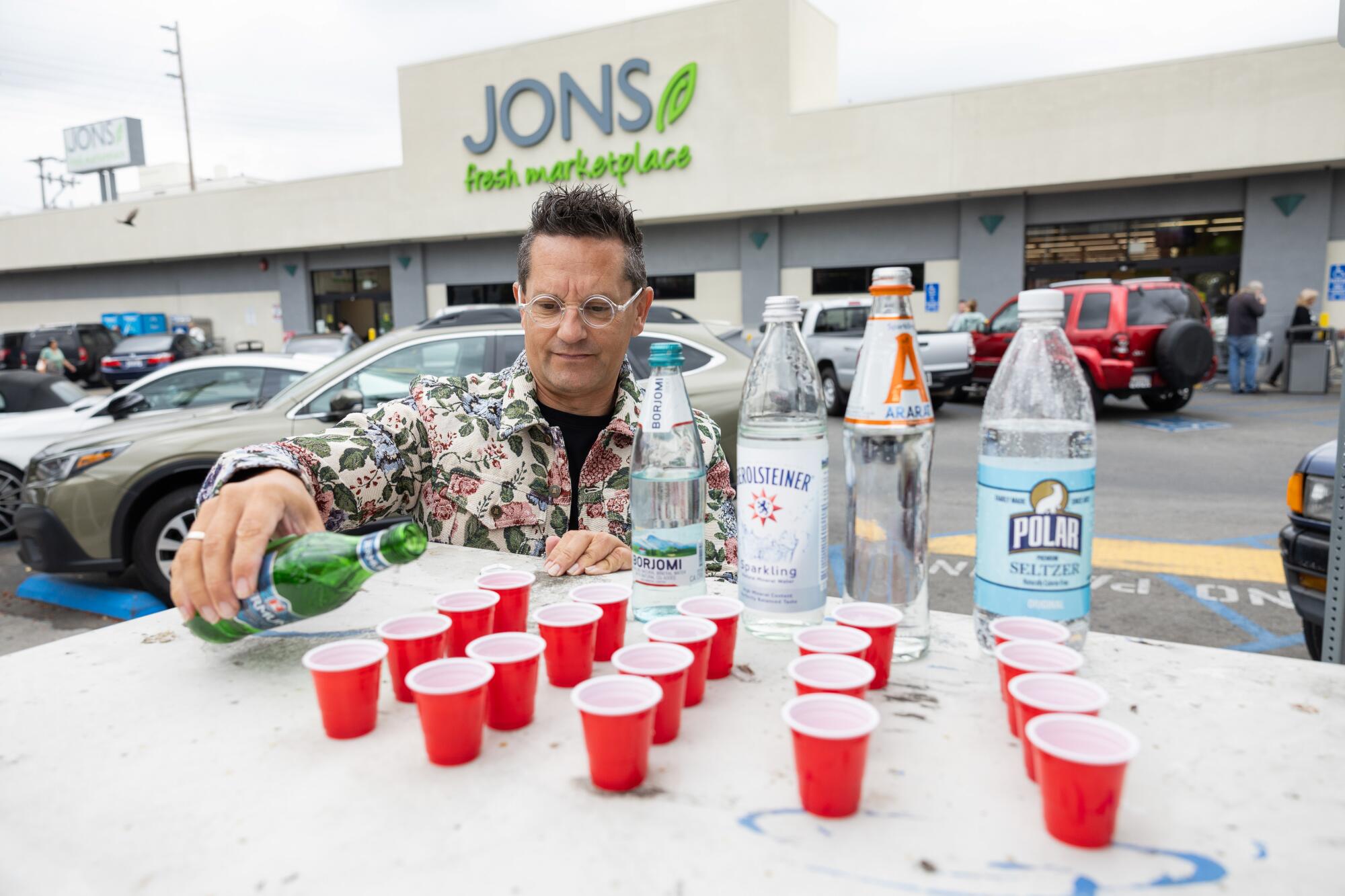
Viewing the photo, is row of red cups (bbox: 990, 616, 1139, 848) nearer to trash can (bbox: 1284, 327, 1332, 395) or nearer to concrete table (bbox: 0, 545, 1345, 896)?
concrete table (bbox: 0, 545, 1345, 896)

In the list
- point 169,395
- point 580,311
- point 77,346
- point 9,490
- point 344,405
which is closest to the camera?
point 580,311

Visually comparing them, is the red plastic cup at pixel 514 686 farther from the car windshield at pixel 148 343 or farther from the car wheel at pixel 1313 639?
the car windshield at pixel 148 343

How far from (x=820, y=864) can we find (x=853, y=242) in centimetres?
1896

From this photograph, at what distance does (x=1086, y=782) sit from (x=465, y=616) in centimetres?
85

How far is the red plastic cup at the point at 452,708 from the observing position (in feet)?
3.04

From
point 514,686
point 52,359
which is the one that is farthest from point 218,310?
point 514,686

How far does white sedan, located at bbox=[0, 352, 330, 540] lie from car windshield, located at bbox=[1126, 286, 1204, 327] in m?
10.2

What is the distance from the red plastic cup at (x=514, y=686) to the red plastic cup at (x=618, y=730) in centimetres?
12

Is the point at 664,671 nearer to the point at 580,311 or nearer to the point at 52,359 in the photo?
the point at 580,311

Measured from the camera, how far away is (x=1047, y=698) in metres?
0.94

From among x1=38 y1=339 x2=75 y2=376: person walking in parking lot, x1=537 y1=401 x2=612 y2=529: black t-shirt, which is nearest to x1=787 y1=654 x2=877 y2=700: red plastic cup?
x1=537 y1=401 x2=612 y2=529: black t-shirt

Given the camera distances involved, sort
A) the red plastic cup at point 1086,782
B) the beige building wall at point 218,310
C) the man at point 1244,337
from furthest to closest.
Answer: the beige building wall at point 218,310 < the man at point 1244,337 < the red plastic cup at point 1086,782

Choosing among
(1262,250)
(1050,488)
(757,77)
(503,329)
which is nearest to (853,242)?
(757,77)

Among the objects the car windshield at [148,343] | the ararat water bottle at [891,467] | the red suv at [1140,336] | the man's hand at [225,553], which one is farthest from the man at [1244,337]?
the car windshield at [148,343]
